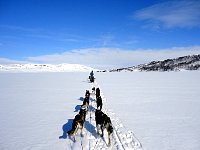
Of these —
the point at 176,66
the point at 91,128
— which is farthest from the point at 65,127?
the point at 176,66

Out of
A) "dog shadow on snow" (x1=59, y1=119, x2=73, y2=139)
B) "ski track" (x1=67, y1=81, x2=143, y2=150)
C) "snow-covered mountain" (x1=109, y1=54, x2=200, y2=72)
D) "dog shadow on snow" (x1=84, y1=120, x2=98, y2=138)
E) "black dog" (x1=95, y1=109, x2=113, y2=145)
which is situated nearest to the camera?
"ski track" (x1=67, y1=81, x2=143, y2=150)

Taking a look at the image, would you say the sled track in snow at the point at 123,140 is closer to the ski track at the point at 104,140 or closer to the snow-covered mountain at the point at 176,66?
the ski track at the point at 104,140

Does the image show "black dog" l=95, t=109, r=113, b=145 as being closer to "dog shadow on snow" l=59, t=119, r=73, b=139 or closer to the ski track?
the ski track

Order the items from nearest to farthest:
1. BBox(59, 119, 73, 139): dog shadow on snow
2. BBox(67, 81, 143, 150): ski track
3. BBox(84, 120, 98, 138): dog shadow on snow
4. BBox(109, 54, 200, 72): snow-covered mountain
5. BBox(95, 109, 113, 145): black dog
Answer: BBox(67, 81, 143, 150): ski track < BBox(95, 109, 113, 145): black dog < BBox(59, 119, 73, 139): dog shadow on snow < BBox(84, 120, 98, 138): dog shadow on snow < BBox(109, 54, 200, 72): snow-covered mountain

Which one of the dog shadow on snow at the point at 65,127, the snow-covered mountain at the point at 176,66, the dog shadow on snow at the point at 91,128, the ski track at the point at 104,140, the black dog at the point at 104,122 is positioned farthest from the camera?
the snow-covered mountain at the point at 176,66

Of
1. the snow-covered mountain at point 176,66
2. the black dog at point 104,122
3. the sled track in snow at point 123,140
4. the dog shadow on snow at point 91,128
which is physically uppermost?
the snow-covered mountain at point 176,66

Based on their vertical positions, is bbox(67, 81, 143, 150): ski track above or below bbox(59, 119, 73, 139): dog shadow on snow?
below

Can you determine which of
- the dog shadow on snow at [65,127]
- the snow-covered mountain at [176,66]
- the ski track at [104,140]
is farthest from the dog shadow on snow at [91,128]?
the snow-covered mountain at [176,66]

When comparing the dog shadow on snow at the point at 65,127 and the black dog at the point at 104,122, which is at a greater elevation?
the black dog at the point at 104,122

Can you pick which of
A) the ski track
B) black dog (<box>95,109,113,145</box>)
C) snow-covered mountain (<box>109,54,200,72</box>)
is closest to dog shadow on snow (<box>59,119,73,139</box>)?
the ski track

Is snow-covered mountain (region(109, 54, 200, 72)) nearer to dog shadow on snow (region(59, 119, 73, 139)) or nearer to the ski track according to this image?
dog shadow on snow (region(59, 119, 73, 139))

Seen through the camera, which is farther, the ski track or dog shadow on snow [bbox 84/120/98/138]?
dog shadow on snow [bbox 84/120/98/138]

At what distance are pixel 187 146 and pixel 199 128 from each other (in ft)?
6.80

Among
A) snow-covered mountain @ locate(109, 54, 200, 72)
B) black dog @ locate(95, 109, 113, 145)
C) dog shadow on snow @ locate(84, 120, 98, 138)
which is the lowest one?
dog shadow on snow @ locate(84, 120, 98, 138)
